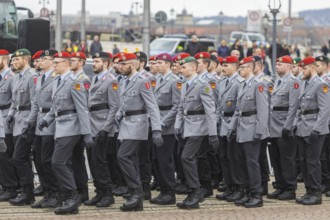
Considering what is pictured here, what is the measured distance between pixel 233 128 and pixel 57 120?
8.07 ft

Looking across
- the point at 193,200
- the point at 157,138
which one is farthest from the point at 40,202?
the point at 193,200

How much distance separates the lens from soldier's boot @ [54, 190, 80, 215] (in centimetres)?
1289

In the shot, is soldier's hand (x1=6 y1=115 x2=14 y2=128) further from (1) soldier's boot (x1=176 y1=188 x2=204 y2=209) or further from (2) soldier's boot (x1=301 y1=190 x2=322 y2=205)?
(2) soldier's boot (x1=301 y1=190 x2=322 y2=205)

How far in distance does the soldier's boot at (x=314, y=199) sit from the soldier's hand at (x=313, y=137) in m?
0.67

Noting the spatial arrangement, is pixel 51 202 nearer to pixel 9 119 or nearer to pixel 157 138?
pixel 9 119

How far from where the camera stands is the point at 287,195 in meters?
14.6

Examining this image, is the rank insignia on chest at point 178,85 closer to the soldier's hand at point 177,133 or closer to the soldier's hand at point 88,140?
the soldier's hand at point 177,133

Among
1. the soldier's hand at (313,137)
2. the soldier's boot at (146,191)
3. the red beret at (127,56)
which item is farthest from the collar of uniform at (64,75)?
the soldier's hand at (313,137)

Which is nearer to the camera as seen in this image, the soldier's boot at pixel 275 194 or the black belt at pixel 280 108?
the soldier's boot at pixel 275 194

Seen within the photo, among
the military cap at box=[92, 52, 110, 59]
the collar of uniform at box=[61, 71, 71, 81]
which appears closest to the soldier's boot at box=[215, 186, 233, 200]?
the military cap at box=[92, 52, 110, 59]

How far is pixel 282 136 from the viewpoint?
14.7 m

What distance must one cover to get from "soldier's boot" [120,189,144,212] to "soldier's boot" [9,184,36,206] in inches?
51.2

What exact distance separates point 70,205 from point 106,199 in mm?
855

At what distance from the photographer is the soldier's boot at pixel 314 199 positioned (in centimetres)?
1402
